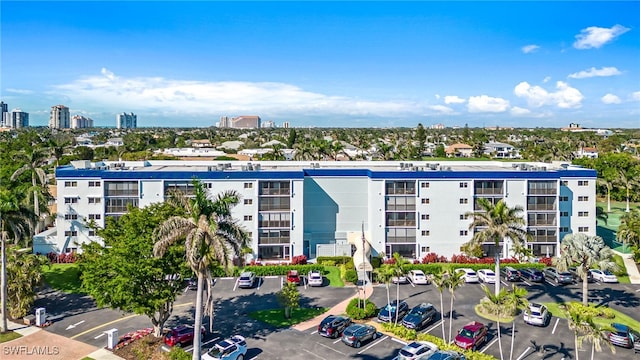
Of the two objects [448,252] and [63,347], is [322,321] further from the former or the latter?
[448,252]

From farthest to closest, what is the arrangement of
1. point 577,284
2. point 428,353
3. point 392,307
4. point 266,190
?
point 266,190, point 577,284, point 392,307, point 428,353

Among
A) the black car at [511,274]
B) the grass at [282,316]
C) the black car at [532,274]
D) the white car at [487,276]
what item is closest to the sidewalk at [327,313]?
the grass at [282,316]

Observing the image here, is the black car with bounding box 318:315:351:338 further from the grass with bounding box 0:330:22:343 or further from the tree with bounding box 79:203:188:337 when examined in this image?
the grass with bounding box 0:330:22:343

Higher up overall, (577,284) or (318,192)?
(318,192)

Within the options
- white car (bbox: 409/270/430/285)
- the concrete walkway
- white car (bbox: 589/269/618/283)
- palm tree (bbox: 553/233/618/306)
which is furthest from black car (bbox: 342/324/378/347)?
the concrete walkway

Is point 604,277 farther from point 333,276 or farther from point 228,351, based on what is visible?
point 228,351

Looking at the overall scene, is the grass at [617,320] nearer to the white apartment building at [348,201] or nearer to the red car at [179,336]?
the white apartment building at [348,201]

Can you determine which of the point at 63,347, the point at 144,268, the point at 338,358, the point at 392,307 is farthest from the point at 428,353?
the point at 63,347
